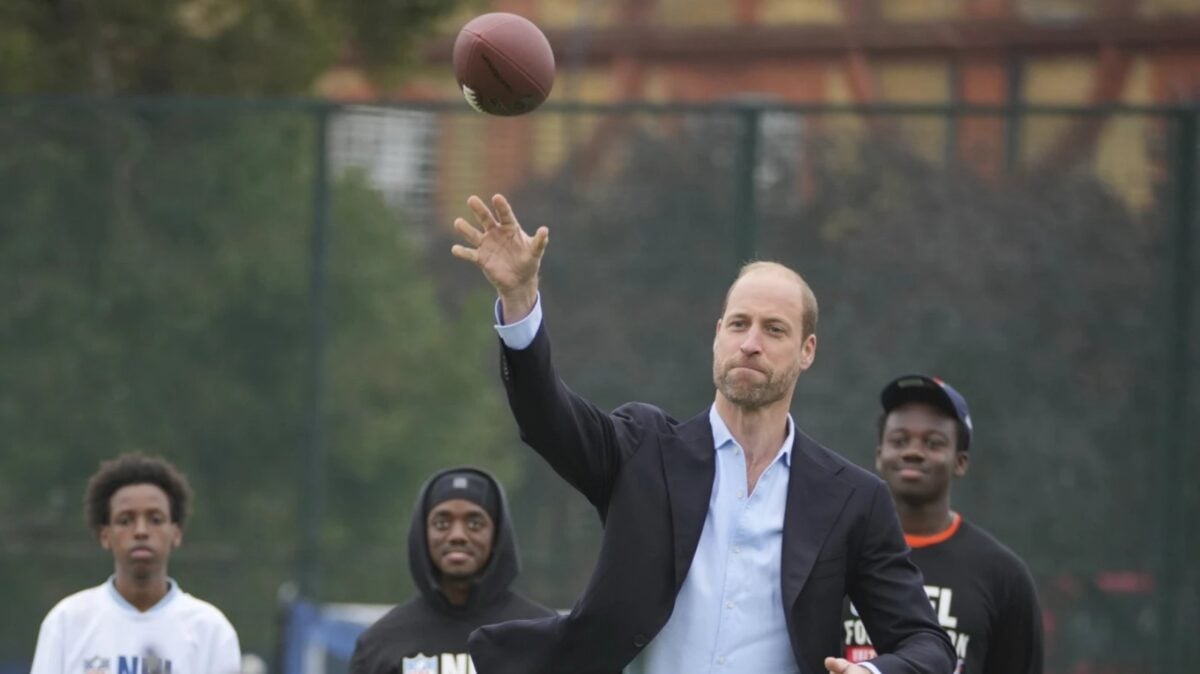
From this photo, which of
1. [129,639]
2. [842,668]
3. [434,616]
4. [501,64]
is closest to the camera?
[842,668]

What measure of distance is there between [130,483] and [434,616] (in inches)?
55.1

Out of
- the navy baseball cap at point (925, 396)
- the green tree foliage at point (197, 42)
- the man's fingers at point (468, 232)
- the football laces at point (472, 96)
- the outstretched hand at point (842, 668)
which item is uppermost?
the green tree foliage at point (197, 42)

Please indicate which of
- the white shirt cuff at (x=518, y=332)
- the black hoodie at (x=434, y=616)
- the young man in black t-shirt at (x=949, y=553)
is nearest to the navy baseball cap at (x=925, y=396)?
the young man in black t-shirt at (x=949, y=553)

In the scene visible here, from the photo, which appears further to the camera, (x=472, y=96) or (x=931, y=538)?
(x=931, y=538)

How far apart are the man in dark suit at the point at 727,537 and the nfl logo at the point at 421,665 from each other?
1987 millimetres

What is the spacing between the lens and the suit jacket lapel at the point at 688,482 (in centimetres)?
472

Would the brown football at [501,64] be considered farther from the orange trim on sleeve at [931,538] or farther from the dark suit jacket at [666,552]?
the orange trim on sleeve at [931,538]

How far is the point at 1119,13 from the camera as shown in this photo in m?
17.7

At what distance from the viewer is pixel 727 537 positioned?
4766mm

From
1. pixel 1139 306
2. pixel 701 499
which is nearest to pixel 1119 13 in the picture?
pixel 1139 306

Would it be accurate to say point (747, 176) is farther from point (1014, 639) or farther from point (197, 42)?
point (1014, 639)

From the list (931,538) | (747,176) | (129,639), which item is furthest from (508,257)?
(747,176)

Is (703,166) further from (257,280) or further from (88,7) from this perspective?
(88,7)

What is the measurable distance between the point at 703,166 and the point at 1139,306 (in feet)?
8.16
